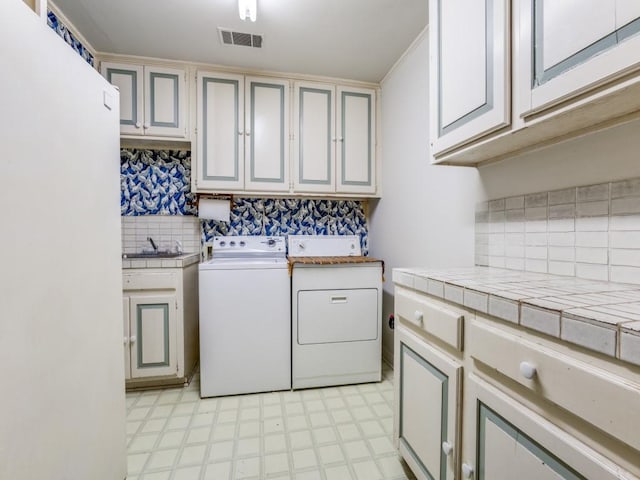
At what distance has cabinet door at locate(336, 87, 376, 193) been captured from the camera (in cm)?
249

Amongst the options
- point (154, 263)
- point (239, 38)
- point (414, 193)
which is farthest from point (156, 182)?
point (414, 193)

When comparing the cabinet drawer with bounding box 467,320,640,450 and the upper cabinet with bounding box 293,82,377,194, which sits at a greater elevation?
the upper cabinet with bounding box 293,82,377,194

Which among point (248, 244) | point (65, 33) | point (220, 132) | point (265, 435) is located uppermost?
point (65, 33)

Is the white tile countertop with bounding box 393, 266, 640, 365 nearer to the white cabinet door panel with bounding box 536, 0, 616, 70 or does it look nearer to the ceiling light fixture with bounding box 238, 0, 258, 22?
the white cabinet door panel with bounding box 536, 0, 616, 70

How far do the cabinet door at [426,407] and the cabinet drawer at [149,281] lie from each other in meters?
1.52

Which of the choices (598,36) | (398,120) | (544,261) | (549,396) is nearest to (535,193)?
(544,261)

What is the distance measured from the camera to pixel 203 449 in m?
1.48

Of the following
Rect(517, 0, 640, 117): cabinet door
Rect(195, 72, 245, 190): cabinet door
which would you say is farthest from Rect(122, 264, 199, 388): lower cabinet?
Rect(517, 0, 640, 117): cabinet door

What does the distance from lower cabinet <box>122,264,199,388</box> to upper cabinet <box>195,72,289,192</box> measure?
76 cm

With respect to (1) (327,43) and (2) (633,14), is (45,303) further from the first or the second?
(1) (327,43)

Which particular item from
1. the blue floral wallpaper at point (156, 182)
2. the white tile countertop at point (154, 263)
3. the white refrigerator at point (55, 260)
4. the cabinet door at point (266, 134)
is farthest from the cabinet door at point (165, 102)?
the white refrigerator at point (55, 260)

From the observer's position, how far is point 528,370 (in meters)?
0.64

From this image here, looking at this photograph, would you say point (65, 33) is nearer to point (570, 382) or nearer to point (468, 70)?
point (468, 70)

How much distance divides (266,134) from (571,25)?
1.95 meters
